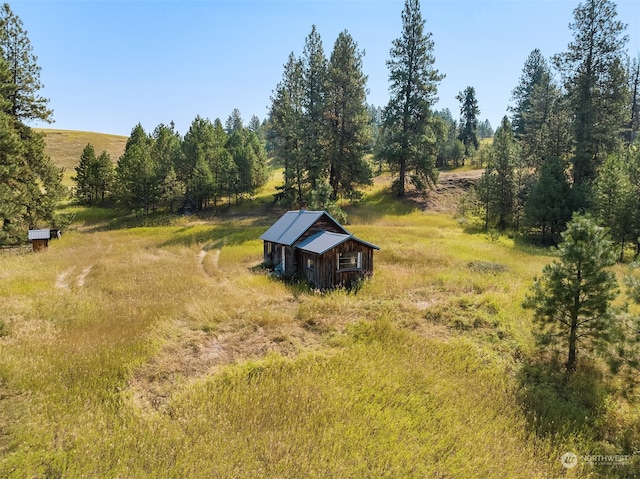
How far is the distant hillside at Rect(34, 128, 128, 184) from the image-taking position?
3489 inches

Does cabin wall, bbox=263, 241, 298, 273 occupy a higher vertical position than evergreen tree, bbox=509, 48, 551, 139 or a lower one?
lower

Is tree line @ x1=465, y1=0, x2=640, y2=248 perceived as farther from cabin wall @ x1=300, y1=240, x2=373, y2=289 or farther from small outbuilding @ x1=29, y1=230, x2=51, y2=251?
small outbuilding @ x1=29, y1=230, x2=51, y2=251

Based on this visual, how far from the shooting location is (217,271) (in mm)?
23359

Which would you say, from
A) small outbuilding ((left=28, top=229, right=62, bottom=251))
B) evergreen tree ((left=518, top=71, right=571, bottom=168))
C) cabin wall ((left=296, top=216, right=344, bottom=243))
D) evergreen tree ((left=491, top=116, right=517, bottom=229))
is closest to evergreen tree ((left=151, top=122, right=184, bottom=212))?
small outbuilding ((left=28, top=229, right=62, bottom=251))

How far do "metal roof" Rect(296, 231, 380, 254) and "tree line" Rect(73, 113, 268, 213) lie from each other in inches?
1201

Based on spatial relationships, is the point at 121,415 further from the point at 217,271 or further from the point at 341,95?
the point at 341,95

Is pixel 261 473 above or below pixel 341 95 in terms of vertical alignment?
below

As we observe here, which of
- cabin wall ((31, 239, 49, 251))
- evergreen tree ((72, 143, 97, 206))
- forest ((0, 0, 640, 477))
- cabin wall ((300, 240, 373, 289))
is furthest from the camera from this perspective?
evergreen tree ((72, 143, 97, 206))

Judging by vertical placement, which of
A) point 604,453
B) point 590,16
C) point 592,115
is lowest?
point 604,453

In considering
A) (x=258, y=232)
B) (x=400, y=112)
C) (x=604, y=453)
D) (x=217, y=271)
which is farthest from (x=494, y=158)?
(x=604, y=453)

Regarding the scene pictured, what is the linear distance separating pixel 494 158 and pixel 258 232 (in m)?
26.2

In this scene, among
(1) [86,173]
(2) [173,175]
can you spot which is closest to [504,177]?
(2) [173,175]

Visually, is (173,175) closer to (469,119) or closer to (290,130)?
(290,130)

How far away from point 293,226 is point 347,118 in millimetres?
24410
